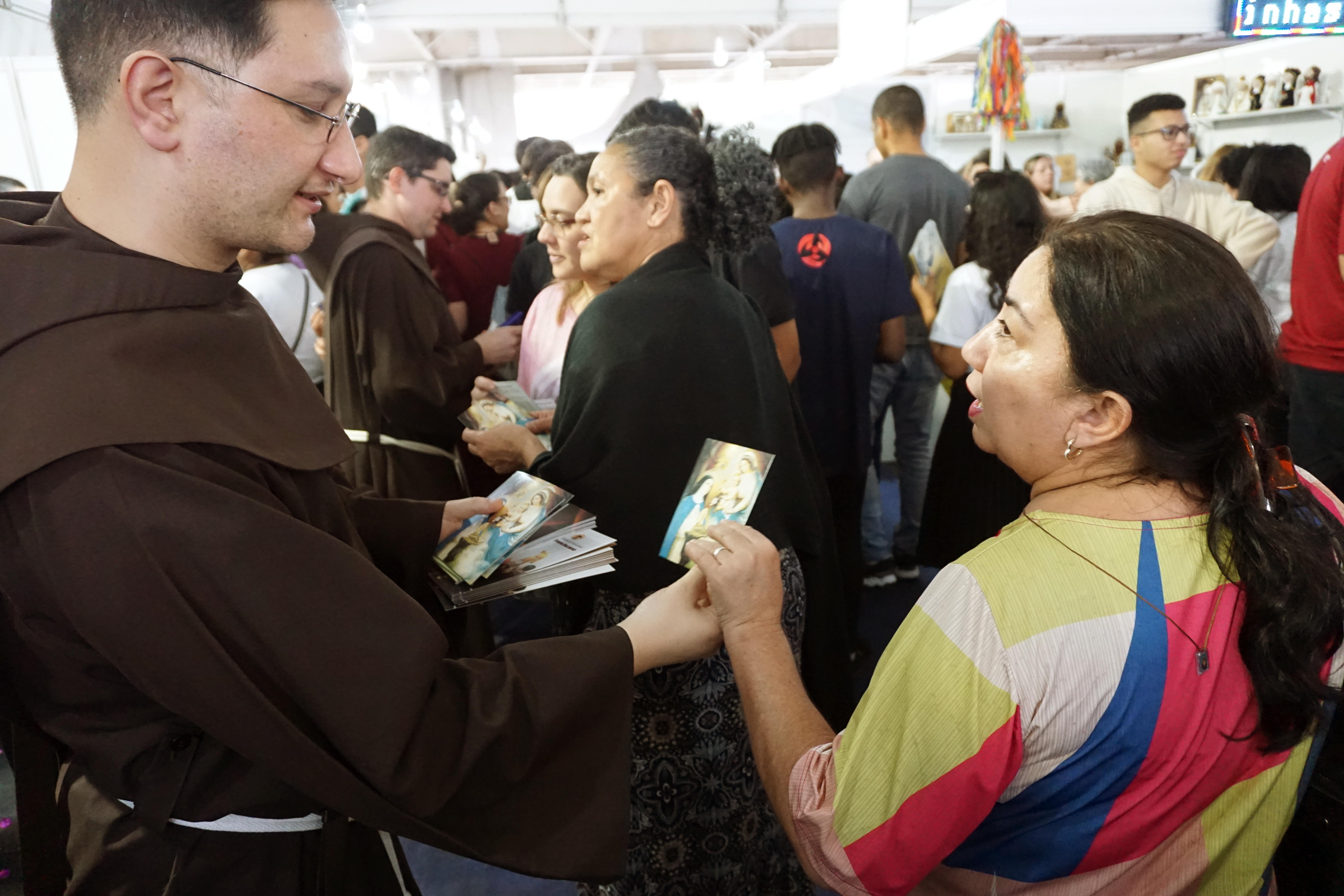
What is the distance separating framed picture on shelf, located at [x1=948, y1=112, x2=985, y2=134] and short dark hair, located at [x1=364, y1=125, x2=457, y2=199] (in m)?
6.89

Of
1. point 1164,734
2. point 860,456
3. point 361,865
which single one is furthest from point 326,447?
point 860,456

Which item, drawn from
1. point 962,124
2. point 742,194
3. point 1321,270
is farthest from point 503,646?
point 962,124

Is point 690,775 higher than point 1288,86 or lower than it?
lower

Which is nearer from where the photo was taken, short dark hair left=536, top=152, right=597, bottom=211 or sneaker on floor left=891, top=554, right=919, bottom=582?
short dark hair left=536, top=152, right=597, bottom=211

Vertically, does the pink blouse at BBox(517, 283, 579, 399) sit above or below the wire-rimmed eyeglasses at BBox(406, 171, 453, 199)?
below

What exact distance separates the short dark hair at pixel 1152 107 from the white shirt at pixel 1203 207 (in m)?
0.22

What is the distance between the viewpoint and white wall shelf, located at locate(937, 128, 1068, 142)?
28.4ft

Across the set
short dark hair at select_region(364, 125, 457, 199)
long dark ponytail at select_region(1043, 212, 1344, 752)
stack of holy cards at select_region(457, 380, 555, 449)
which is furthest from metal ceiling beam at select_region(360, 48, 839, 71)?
long dark ponytail at select_region(1043, 212, 1344, 752)

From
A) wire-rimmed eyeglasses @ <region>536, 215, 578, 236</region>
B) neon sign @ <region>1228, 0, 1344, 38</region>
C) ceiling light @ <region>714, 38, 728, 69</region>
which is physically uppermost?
ceiling light @ <region>714, 38, 728, 69</region>

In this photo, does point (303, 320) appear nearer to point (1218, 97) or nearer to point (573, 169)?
point (573, 169)

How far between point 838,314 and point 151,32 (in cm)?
271

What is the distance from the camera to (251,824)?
1.09 metres

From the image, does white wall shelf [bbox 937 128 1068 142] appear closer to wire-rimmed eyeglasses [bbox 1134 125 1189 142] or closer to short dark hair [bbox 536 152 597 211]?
wire-rimmed eyeglasses [bbox 1134 125 1189 142]

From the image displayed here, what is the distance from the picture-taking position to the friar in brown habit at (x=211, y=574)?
2.82 ft
